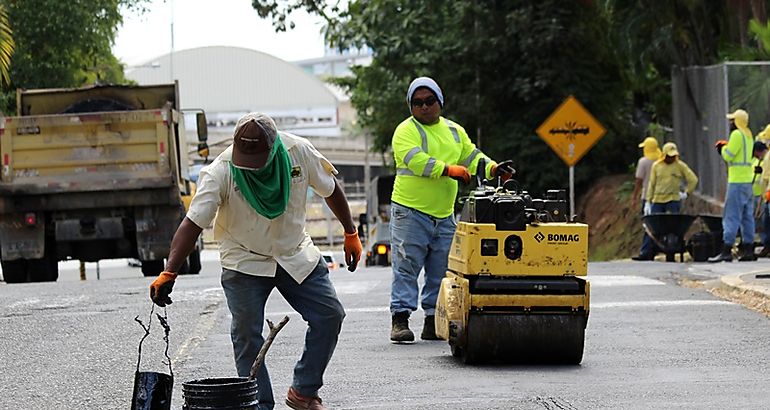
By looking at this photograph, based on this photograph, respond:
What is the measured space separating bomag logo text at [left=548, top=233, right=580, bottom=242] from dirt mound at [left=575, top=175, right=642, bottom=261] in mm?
18141

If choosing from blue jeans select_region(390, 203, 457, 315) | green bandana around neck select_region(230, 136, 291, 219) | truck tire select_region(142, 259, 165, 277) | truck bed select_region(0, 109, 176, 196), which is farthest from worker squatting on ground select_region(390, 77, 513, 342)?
truck tire select_region(142, 259, 165, 277)

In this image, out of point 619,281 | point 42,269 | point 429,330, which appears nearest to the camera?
point 429,330

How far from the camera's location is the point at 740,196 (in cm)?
1955

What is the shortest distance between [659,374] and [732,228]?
10.7m

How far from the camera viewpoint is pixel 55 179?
19688 mm

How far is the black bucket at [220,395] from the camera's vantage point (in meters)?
6.57

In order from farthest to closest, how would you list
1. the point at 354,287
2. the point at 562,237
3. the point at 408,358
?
the point at 354,287
the point at 408,358
the point at 562,237

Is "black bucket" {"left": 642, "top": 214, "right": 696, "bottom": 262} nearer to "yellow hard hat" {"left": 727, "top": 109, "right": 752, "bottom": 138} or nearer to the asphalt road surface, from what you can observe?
"yellow hard hat" {"left": 727, "top": 109, "right": 752, "bottom": 138}

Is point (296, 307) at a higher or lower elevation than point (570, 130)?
lower

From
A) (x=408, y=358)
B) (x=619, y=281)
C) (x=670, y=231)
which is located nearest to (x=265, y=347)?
(x=408, y=358)

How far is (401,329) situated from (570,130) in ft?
49.9

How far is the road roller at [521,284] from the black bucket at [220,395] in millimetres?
3105

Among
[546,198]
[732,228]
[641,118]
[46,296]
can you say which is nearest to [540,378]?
[546,198]

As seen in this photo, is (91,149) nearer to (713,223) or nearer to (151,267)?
(151,267)
